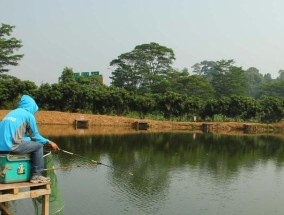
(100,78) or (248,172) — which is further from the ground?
(100,78)

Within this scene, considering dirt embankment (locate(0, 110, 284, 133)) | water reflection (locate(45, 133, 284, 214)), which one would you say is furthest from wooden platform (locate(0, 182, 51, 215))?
dirt embankment (locate(0, 110, 284, 133))

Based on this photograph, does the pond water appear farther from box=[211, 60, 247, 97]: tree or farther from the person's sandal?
box=[211, 60, 247, 97]: tree

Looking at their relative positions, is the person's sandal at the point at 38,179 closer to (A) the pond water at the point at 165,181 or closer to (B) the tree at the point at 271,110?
(A) the pond water at the point at 165,181

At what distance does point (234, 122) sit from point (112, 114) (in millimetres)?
11237

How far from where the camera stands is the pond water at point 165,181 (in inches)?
404

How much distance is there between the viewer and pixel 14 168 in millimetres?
5699

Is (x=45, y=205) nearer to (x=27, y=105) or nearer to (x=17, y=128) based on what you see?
(x=17, y=128)

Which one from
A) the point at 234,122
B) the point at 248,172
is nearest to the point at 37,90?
the point at 234,122

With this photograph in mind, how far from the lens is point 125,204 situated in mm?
10320

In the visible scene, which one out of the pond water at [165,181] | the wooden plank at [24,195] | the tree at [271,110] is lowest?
the pond water at [165,181]

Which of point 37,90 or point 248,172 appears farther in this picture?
point 37,90

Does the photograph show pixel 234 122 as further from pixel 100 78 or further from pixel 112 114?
pixel 100 78

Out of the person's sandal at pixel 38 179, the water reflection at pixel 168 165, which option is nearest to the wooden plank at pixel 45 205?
the person's sandal at pixel 38 179

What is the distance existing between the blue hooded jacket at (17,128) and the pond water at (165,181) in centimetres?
85
